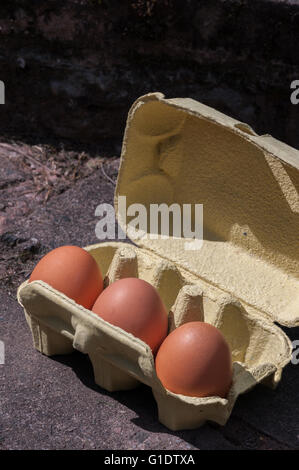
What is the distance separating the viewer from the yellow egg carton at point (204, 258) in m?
2.20

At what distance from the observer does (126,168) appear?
276 cm

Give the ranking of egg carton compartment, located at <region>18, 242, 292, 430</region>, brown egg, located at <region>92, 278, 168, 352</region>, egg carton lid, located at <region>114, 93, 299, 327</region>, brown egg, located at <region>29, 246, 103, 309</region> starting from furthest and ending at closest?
egg carton lid, located at <region>114, 93, 299, 327</region> < brown egg, located at <region>29, 246, 103, 309</region> < brown egg, located at <region>92, 278, 168, 352</region> < egg carton compartment, located at <region>18, 242, 292, 430</region>

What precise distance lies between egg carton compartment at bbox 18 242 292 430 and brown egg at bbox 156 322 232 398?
4cm

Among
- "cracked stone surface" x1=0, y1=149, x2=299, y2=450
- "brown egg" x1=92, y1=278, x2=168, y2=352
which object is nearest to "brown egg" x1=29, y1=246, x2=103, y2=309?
"brown egg" x1=92, y1=278, x2=168, y2=352

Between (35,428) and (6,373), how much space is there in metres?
0.33

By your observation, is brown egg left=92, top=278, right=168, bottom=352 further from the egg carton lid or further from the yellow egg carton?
the egg carton lid

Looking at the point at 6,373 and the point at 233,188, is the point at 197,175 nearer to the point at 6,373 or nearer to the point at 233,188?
the point at 233,188

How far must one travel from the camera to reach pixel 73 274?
94.4 inches

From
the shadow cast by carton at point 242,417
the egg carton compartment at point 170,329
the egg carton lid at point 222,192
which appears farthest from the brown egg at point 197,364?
the egg carton lid at point 222,192

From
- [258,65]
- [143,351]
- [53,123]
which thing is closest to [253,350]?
[143,351]

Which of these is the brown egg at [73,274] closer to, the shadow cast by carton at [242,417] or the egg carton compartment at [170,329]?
the egg carton compartment at [170,329]

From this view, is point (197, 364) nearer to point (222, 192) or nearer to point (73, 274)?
point (73, 274)

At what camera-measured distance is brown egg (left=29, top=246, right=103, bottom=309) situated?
7.82ft

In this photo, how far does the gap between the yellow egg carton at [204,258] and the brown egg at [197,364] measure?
0.04 meters
